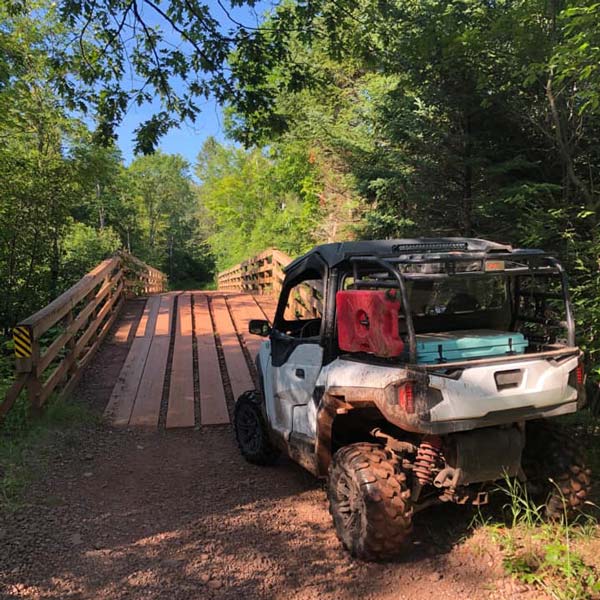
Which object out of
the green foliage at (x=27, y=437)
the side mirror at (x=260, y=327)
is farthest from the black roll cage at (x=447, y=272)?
the green foliage at (x=27, y=437)

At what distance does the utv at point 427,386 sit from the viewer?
9.03 ft

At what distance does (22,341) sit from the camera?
493cm

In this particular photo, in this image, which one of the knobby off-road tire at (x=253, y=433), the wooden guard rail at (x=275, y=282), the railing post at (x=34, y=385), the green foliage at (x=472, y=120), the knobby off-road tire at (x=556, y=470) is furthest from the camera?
the wooden guard rail at (x=275, y=282)

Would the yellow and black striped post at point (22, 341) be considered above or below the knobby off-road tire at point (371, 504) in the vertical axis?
above

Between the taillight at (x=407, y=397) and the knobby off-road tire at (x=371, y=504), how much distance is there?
489 millimetres

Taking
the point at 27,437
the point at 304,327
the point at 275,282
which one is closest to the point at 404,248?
the point at 304,327

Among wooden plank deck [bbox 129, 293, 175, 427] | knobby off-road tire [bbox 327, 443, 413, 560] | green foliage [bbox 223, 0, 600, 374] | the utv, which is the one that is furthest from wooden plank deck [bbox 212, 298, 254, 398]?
knobby off-road tire [bbox 327, 443, 413, 560]

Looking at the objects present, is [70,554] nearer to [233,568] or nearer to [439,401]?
[233,568]

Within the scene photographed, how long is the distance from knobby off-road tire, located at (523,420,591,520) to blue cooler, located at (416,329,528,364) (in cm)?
62

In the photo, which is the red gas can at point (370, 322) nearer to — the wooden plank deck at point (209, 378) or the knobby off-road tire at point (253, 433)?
the knobby off-road tire at point (253, 433)

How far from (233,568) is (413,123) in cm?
736

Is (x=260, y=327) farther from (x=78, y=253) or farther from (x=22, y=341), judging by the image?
(x=78, y=253)

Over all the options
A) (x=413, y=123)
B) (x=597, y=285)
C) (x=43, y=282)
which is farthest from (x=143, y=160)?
(x=597, y=285)

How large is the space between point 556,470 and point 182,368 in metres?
5.48
